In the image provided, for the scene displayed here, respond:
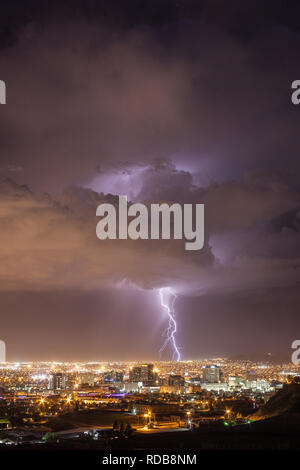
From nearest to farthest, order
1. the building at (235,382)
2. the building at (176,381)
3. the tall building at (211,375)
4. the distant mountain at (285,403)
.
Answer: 1. the distant mountain at (285,403)
2. the building at (176,381)
3. the building at (235,382)
4. the tall building at (211,375)

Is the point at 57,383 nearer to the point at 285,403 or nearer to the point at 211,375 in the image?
the point at 211,375

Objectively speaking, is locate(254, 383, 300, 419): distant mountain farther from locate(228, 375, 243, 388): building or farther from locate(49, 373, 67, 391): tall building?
locate(49, 373, 67, 391): tall building

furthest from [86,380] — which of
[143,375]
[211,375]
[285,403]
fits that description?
[285,403]

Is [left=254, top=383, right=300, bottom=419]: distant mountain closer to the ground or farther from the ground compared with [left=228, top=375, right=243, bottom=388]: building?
farther from the ground

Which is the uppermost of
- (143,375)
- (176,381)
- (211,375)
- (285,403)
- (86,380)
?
(285,403)

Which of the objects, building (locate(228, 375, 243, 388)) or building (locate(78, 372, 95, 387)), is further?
building (locate(78, 372, 95, 387))

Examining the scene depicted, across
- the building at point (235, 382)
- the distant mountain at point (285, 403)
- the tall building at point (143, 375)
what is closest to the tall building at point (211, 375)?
the building at point (235, 382)

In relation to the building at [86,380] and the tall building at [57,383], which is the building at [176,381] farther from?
the tall building at [57,383]

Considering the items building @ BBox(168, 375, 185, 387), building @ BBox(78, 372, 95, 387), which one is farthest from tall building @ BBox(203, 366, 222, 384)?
building @ BBox(78, 372, 95, 387)
